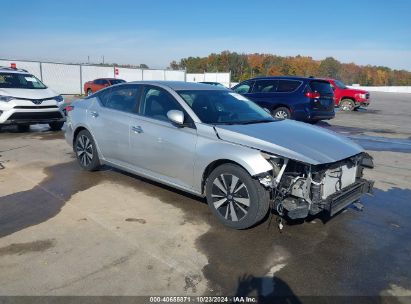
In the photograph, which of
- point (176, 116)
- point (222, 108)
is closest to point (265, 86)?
Answer: point (222, 108)

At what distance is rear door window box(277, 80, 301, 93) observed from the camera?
12.6 metres

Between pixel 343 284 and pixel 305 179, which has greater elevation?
pixel 305 179

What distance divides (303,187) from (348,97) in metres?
19.8

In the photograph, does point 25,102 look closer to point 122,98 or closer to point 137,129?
point 122,98

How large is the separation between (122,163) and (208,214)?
5.69 feet

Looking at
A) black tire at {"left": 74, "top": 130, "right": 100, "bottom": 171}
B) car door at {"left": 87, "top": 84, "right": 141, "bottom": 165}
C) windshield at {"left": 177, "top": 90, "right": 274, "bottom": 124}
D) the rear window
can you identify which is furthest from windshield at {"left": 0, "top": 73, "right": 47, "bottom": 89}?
the rear window

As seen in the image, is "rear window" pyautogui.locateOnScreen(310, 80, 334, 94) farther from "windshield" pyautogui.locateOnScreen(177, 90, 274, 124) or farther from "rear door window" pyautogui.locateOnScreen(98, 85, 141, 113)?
"rear door window" pyautogui.locateOnScreen(98, 85, 141, 113)

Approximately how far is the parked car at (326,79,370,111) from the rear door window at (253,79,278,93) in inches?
393

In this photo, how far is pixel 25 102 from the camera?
980 centimetres

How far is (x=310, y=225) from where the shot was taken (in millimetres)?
4543

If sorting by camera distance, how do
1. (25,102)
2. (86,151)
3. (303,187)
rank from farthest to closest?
(25,102)
(86,151)
(303,187)

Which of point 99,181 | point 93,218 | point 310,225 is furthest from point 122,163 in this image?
point 310,225

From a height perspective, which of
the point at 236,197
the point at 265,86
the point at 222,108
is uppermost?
the point at 265,86

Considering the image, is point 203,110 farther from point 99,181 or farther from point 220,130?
point 99,181
